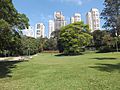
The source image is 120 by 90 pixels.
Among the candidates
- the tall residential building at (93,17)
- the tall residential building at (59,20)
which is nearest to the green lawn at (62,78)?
the tall residential building at (93,17)

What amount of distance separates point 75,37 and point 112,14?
86.1ft

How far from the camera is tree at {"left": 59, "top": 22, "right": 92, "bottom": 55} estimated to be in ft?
202

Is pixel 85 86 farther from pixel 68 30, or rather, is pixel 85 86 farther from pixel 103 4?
pixel 68 30

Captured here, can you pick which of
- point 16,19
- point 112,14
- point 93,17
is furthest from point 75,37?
point 93,17

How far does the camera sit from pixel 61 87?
10.4m

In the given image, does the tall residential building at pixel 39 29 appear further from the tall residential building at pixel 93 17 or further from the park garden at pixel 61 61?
the park garden at pixel 61 61

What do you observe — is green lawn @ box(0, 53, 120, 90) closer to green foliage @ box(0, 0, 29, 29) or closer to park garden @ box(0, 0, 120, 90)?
park garden @ box(0, 0, 120, 90)

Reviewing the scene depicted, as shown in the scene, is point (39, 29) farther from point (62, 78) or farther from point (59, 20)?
point (62, 78)

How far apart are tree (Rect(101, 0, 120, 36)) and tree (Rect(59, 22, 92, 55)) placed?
76.0ft

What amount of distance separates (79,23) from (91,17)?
56.3 meters

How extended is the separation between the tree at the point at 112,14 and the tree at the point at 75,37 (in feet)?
76.0

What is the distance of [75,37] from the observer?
62.9m

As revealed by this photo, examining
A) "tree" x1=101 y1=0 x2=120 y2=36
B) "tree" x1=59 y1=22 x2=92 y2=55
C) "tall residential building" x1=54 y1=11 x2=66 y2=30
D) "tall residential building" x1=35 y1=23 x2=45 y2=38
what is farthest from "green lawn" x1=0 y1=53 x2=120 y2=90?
"tall residential building" x1=35 y1=23 x2=45 y2=38

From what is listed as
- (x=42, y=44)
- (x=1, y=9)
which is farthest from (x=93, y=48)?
(x=1, y=9)
